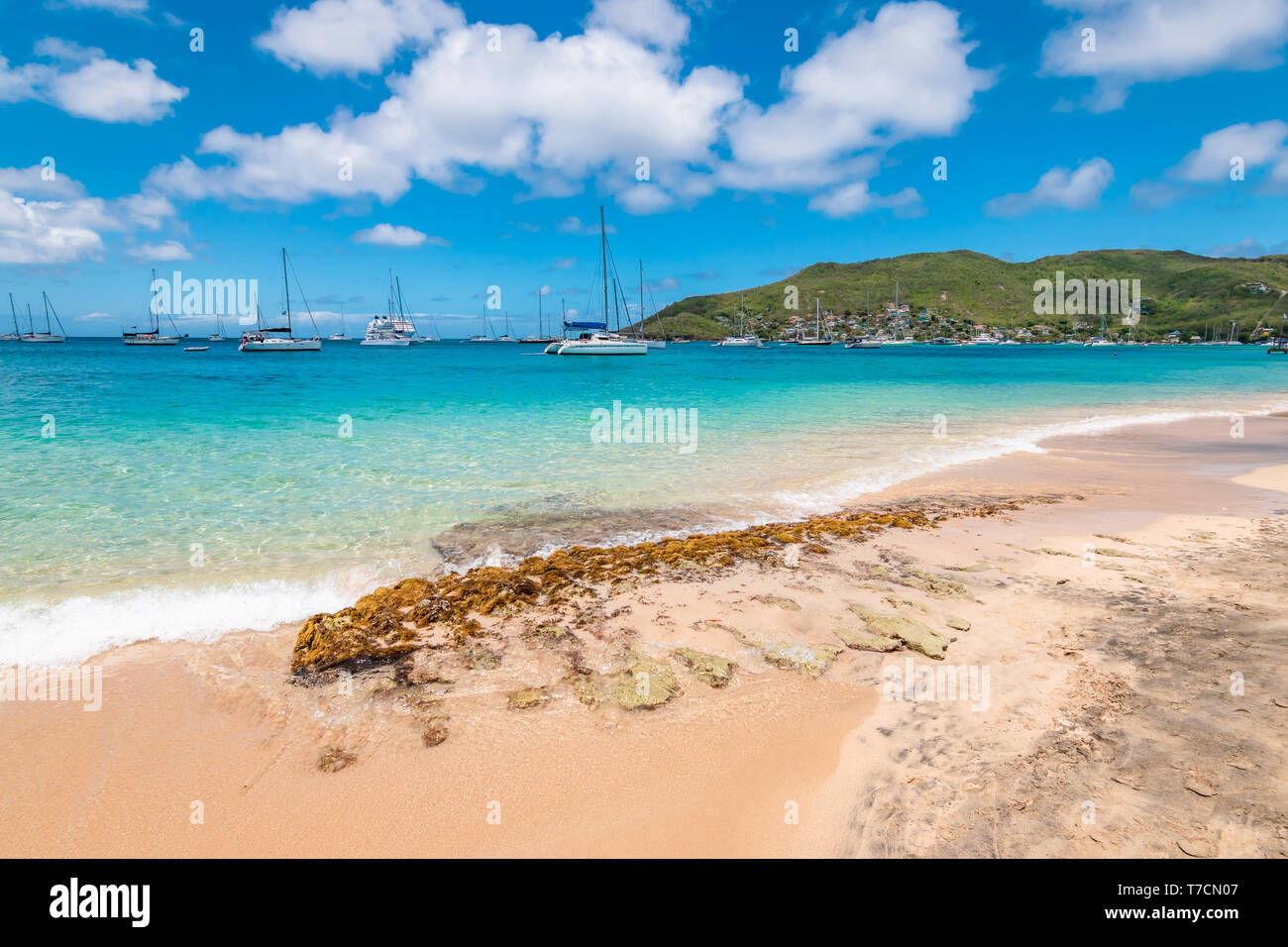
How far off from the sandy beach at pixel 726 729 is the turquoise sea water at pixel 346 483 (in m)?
2.00

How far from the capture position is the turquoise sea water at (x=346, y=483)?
7.79m

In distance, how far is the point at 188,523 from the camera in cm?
1041

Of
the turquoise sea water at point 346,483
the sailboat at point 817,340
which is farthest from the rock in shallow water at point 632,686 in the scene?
the sailboat at point 817,340

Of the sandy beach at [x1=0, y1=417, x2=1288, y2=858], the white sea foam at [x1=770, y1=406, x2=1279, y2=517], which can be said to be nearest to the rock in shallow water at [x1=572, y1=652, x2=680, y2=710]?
the sandy beach at [x1=0, y1=417, x2=1288, y2=858]

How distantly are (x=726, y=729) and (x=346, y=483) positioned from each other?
11.8 metres

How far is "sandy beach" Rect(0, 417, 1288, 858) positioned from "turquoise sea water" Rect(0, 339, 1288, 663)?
6.55 feet

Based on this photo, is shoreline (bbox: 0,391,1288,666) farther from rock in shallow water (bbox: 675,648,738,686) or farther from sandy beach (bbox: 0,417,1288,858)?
rock in shallow water (bbox: 675,648,738,686)

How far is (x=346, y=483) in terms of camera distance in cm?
1345

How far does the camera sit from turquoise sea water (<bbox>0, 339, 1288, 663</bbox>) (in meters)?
7.79

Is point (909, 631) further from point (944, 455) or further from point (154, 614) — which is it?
point (944, 455)

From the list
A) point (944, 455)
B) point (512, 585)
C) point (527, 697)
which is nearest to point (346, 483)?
point (512, 585)
